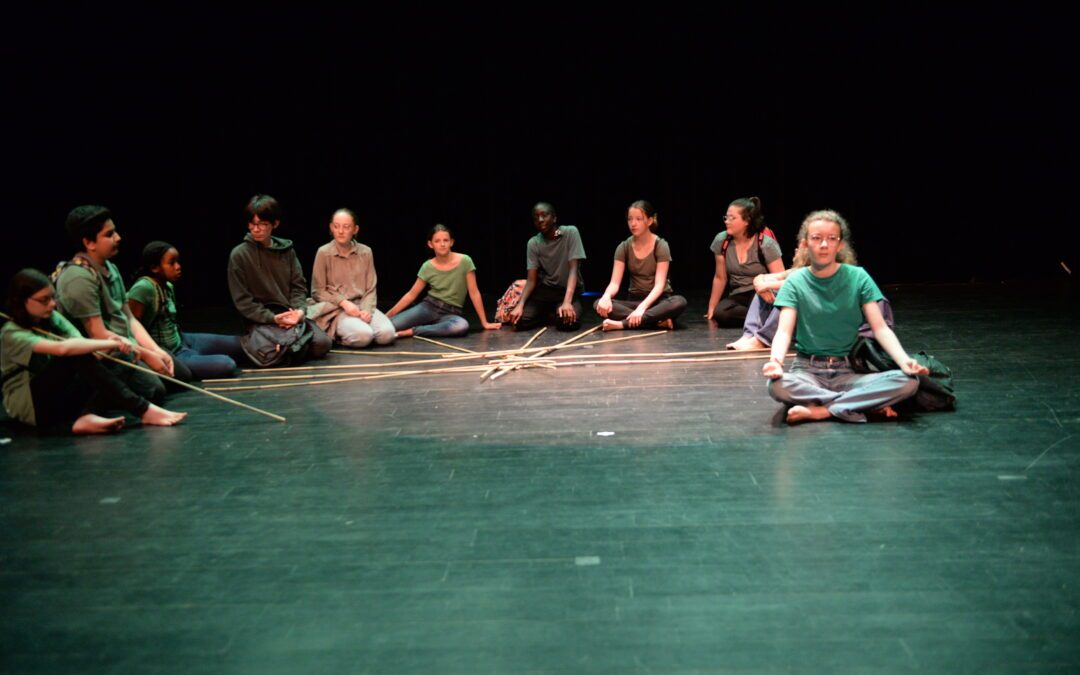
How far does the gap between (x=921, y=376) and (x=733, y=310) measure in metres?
2.85

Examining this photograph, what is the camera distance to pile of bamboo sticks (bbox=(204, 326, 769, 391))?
17.3ft

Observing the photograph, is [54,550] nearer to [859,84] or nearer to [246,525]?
[246,525]

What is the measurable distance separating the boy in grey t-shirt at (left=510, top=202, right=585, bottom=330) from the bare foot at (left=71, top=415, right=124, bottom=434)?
3.35m

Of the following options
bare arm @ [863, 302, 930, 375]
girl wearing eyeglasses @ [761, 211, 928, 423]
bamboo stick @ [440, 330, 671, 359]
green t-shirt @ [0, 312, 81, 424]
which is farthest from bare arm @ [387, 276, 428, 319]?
bare arm @ [863, 302, 930, 375]

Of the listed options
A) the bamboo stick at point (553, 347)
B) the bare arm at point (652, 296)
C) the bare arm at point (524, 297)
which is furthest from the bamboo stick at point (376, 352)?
the bare arm at point (652, 296)

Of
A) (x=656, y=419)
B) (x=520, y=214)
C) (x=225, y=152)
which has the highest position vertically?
(x=225, y=152)

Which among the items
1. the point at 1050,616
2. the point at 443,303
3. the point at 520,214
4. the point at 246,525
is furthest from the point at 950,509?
the point at 520,214

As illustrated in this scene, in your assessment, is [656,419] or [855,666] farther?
[656,419]

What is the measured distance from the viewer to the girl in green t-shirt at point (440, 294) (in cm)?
691

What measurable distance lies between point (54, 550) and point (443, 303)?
4.40 metres

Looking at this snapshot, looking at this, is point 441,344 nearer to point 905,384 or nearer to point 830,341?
point 830,341

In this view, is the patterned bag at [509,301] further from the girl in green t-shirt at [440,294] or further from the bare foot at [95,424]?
the bare foot at [95,424]

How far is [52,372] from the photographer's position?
13.7 feet

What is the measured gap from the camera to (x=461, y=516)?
2939mm
